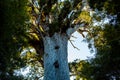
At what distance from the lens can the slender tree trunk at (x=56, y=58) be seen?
1345 cm

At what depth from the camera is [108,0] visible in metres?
8.26

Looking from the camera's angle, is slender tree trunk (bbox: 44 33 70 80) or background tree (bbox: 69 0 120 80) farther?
slender tree trunk (bbox: 44 33 70 80)

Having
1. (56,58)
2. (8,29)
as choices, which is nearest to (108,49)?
(8,29)

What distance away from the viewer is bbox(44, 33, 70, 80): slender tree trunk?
1345cm

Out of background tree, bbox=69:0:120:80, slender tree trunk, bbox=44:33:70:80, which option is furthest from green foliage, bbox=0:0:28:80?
slender tree trunk, bbox=44:33:70:80

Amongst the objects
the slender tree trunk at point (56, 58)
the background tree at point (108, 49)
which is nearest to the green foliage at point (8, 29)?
the background tree at point (108, 49)

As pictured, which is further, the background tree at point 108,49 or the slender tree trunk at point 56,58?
the slender tree trunk at point 56,58

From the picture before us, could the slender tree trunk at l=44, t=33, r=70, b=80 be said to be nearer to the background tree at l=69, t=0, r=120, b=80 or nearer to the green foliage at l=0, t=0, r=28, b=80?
the green foliage at l=0, t=0, r=28, b=80

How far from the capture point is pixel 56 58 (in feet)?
46.2

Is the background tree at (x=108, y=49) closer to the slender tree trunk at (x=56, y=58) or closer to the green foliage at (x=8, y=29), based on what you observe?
the green foliage at (x=8, y=29)

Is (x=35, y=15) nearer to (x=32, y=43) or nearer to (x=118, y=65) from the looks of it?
(x=32, y=43)

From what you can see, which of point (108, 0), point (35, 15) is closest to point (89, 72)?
point (108, 0)

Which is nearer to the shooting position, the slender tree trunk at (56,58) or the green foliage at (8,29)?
the green foliage at (8,29)

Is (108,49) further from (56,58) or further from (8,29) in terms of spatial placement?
(56,58)
